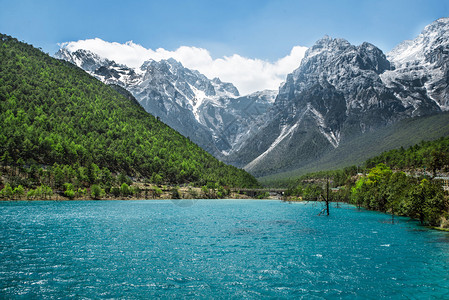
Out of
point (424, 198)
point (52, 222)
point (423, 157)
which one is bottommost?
point (52, 222)

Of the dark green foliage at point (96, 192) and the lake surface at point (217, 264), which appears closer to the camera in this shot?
the lake surface at point (217, 264)

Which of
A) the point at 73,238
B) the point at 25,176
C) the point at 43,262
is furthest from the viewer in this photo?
the point at 25,176

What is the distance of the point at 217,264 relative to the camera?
133ft

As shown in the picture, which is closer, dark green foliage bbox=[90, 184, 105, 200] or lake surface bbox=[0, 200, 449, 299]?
lake surface bbox=[0, 200, 449, 299]

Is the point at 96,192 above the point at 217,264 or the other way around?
above

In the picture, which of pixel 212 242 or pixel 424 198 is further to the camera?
pixel 424 198

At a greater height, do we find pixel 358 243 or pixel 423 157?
pixel 423 157

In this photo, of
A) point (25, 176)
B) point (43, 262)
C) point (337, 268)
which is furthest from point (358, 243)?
point (25, 176)

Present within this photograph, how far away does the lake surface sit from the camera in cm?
3050

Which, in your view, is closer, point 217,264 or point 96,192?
point 217,264

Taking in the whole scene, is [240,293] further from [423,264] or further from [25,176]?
[25,176]

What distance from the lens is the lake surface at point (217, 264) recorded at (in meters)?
30.5

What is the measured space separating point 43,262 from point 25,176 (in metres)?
140

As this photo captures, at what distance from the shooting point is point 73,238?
5444 cm
